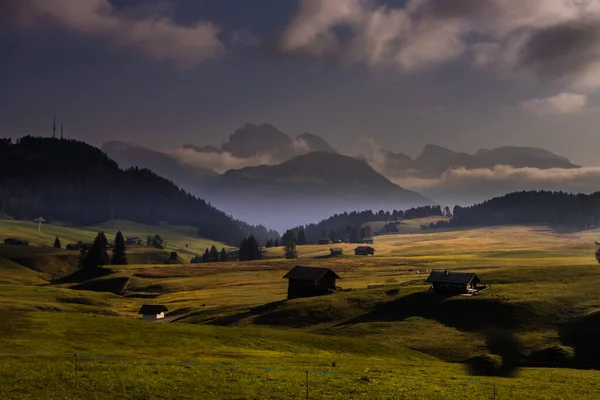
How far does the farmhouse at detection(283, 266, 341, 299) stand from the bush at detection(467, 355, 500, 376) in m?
58.1

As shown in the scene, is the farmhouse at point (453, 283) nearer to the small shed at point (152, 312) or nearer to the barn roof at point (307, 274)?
the barn roof at point (307, 274)

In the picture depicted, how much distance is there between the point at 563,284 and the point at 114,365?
92528mm

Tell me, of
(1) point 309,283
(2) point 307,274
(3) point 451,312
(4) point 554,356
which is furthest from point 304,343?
(2) point 307,274

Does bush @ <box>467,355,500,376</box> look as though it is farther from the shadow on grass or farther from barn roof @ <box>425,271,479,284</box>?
barn roof @ <box>425,271,479,284</box>

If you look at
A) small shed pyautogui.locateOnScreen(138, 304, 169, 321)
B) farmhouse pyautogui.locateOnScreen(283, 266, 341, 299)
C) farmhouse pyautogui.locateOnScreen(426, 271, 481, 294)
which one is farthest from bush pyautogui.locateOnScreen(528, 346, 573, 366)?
small shed pyautogui.locateOnScreen(138, 304, 169, 321)

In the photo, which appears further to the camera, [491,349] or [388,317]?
[388,317]

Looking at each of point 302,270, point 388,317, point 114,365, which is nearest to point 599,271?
point 388,317

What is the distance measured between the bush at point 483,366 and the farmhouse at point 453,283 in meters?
39.4

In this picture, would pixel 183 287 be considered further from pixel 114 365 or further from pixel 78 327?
pixel 114 365

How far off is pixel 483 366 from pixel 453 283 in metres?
44.6

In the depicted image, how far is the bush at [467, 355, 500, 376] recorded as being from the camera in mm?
57928

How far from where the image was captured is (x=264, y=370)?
145 feet

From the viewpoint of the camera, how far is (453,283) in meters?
105

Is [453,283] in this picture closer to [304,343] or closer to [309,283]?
[309,283]
